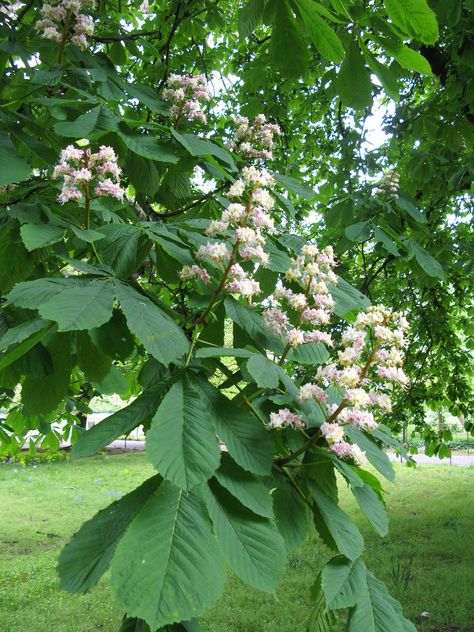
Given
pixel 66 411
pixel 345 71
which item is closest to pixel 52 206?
pixel 345 71

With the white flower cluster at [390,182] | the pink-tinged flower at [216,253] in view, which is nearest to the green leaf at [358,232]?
the white flower cluster at [390,182]

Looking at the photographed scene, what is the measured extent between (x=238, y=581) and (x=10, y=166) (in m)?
6.07

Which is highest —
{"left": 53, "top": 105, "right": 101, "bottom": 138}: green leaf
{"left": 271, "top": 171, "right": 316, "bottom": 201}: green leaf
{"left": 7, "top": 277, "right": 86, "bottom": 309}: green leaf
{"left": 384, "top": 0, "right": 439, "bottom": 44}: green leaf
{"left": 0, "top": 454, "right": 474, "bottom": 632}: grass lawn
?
{"left": 384, "top": 0, "right": 439, "bottom": 44}: green leaf

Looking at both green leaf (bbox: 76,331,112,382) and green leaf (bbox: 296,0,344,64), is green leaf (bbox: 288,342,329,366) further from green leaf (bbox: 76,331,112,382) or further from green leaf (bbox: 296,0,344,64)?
green leaf (bbox: 296,0,344,64)

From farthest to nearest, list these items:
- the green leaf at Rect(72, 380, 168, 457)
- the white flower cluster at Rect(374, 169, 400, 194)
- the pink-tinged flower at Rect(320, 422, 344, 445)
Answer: the white flower cluster at Rect(374, 169, 400, 194), the pink-tinged flower at Rect(320, 422, 344, 445), the green leaf at Rect(72, 380, 168, 457)

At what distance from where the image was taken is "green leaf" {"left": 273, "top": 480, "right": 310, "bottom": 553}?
116 centimetres

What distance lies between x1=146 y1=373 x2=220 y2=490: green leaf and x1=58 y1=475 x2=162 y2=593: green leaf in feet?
0.35

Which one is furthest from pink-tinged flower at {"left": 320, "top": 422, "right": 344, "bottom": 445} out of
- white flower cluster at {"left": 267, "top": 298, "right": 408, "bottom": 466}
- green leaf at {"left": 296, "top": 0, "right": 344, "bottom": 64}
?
green leaf at {"left": 296, "top": 0, "right": 344, "bottom": 64}

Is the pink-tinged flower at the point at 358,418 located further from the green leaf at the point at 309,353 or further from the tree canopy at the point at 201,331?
the green leaf at the point at 309,353

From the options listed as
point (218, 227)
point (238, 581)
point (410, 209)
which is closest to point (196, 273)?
point (218, 227)

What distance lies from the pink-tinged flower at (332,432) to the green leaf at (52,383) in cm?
70

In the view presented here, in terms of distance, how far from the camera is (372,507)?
118 cm

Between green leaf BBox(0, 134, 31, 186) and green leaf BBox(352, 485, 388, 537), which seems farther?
green leaf BBox(0, 134, 31, 186)

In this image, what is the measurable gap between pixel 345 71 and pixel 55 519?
8717 mm
